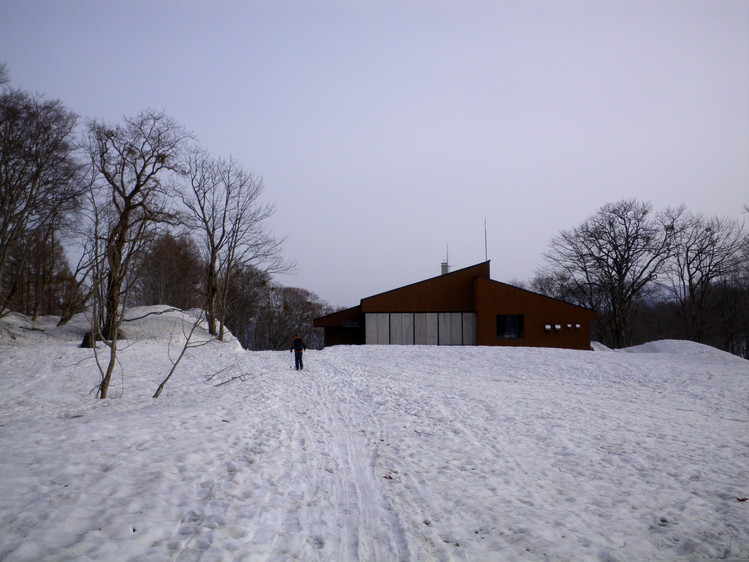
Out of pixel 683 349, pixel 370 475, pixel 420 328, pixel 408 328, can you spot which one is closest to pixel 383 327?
pixel 408 328

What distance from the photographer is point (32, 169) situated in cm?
2395

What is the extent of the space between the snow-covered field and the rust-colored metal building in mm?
19915

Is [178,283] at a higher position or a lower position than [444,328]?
higher

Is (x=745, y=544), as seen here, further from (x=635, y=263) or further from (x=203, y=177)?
(x=635, y=263)

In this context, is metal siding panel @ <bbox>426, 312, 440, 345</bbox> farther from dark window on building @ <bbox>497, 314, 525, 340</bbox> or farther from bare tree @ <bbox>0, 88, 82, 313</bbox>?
bare tree @ <bbox>0, 88, 82, 313</bbox>

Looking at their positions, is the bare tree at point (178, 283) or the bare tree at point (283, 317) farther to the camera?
the bare tree at point (283, 317)

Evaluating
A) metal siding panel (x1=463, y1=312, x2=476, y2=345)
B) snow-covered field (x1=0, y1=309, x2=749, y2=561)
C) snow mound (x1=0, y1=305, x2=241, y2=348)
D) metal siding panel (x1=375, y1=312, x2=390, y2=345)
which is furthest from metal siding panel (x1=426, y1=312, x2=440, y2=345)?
snow-covered field (x1=0, y1=309, x2=749, y2=561)

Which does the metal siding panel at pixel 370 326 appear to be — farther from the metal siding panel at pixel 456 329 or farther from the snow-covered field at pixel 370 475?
the snow-covered field at pixel 370 475

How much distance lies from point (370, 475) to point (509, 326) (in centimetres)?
2939

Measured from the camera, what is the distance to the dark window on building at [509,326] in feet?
112

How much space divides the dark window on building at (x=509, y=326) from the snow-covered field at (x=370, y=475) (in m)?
20.0

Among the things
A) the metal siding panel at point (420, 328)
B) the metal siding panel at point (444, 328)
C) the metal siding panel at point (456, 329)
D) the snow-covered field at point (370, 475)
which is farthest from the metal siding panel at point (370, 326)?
the snow-covered field at point (370, 475)

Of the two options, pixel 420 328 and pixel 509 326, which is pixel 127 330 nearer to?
pixel 420 328

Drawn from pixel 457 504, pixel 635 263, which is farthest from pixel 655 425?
pixel 635 263
